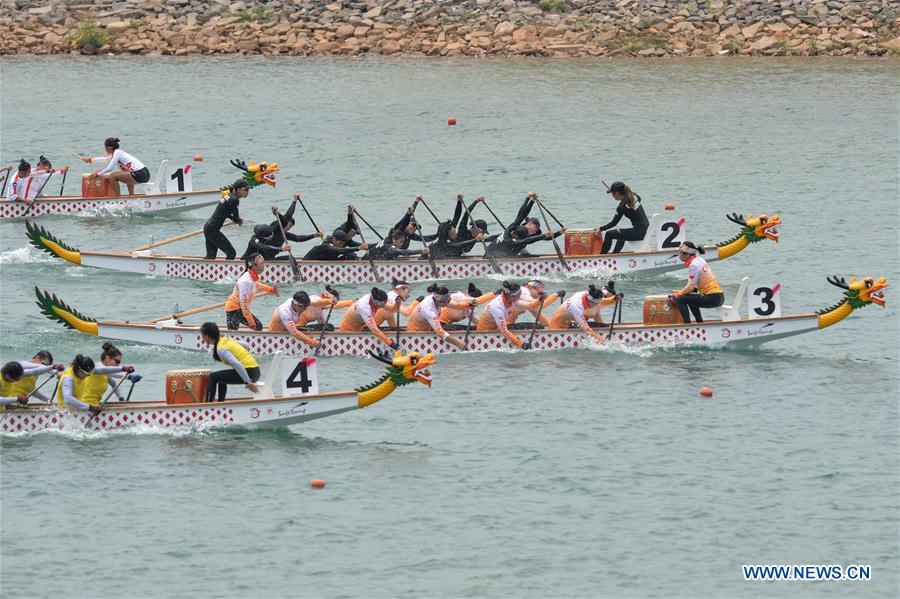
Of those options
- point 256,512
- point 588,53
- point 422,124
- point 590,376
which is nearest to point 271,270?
point 590,376

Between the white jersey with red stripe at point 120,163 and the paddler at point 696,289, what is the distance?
18.9 meters

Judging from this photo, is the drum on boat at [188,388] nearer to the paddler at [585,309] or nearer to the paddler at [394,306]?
the paddler at [394,306]

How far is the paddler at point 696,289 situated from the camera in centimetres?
3566

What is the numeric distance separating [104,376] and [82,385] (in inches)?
16.9

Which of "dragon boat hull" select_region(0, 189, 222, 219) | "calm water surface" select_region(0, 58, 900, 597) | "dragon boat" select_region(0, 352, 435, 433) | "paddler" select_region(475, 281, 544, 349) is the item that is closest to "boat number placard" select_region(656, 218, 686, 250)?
"calm water surface" select_region(0, 58, 900, 597)

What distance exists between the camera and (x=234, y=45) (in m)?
80.4

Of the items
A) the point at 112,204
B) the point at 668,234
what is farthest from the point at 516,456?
the point at 112,204

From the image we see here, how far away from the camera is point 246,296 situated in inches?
1357

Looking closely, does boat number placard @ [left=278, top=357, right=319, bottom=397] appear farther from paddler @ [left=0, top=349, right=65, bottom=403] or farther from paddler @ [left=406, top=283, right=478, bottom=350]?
paddler @ [left=406, top=283, right=478, bottom=350]

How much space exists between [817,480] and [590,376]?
651 centimetres

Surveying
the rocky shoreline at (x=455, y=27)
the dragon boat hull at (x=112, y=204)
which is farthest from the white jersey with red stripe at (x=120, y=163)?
the rocky shoreline at (x=455, y=27)

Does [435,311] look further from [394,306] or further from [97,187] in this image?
[97,187]

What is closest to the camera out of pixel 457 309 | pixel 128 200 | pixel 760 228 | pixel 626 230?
pixel 457 309

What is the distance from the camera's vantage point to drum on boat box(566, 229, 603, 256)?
41.9 m
